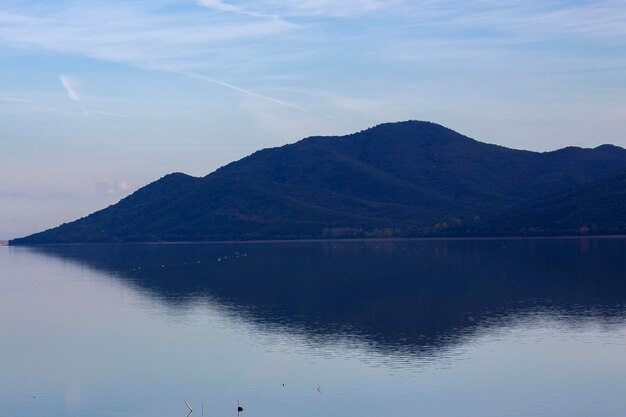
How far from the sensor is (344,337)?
6906 centimetres

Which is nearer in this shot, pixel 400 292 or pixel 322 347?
pixel 322 347

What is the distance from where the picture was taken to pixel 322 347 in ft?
211

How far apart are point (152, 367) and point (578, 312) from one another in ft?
137

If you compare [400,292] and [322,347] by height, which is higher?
[400,292]

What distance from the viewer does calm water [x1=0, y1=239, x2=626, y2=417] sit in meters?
47.5

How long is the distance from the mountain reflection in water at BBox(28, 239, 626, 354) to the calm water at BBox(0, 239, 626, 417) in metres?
0.37

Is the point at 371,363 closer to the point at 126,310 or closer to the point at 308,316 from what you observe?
the point at 308,316

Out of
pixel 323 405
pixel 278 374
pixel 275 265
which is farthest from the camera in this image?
pixel 275 265

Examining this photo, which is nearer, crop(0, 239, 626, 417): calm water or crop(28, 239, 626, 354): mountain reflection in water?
crop(0, 239, 626, 417): calm water

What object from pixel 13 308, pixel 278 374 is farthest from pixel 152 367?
pixel 13 308

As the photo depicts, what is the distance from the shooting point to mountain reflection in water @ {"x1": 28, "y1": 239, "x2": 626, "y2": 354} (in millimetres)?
76062

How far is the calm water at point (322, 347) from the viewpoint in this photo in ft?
156

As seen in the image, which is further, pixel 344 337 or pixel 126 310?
pixel 126 310

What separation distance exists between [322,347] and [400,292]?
42200 millimetres
